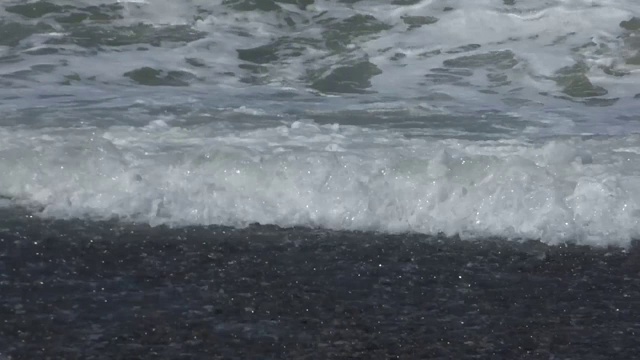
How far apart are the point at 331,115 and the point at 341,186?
5.83 feet

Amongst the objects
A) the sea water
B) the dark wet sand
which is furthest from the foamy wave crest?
the dark wet sand

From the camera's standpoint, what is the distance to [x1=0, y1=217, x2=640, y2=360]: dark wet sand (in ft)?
12.6

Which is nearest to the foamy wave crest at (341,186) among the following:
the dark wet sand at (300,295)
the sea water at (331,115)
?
the sea water at (331,115)

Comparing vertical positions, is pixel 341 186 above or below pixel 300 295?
above

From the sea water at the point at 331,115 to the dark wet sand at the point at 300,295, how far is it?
0.26m

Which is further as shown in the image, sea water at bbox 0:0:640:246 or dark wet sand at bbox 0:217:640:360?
sea water at bbox 0:0:640:246

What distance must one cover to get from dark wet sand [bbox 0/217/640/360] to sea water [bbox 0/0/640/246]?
0.84 ft

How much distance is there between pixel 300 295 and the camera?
4.29 meters

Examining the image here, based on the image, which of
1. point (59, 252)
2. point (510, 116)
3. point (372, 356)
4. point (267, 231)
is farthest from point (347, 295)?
point (510, 116)

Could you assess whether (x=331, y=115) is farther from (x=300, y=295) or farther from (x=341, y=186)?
(x=300, y=295)

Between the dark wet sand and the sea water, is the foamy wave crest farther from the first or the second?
the dark wet sand

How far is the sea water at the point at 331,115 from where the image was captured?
527 centimetres

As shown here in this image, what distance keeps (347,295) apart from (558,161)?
1.96m

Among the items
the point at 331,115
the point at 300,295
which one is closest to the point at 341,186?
the point at 300,295
